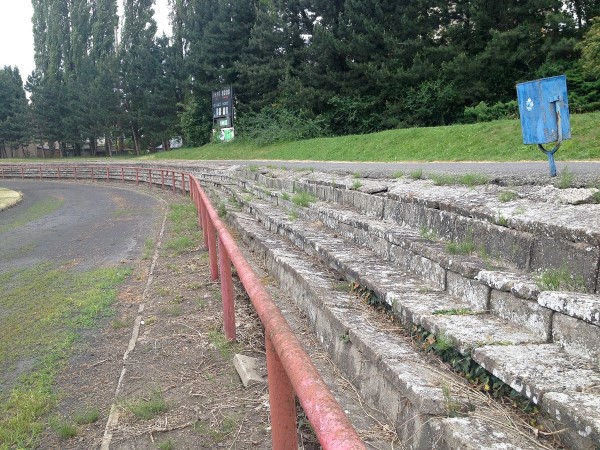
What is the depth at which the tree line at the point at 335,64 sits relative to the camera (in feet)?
85.8

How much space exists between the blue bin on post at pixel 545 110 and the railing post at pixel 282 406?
12.0ft

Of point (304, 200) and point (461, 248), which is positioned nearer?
point (461, 248)

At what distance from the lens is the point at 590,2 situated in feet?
91.8

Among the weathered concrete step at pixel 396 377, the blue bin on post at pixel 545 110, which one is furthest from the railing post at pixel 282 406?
the blue bin on post at pixel 545 110

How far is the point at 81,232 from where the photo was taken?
12742 millimetres

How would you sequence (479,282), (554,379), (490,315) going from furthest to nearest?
(479,282), (490,315), (554,379)

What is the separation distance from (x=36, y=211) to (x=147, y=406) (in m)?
16.3

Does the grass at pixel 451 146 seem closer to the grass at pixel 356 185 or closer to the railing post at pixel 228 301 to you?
the grass at pixel 356 185

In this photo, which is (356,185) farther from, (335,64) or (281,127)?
(335,64)

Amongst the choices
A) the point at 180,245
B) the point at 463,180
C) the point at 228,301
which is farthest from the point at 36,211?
the point at 463,180

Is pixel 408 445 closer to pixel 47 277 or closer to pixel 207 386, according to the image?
pixel 207 386

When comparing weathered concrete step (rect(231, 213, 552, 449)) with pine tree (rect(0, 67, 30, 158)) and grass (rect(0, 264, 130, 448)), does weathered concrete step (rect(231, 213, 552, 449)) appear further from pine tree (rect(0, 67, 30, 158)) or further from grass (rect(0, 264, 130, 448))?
pine tree (rect(0, 67, 30, 158))

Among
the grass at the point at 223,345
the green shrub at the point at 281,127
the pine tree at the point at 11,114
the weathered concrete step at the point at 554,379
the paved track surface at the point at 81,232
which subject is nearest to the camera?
the weathered concrete step at the point at 554,379

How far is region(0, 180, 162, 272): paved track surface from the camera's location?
965 centimetres
